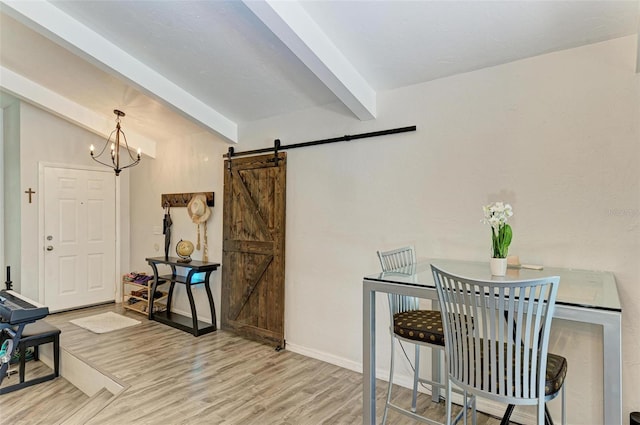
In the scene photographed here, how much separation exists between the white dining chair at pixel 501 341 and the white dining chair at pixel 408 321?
0.90ft

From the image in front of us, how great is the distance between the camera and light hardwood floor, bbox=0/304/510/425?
8.02 ft

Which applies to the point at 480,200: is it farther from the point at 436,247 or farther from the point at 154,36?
the point at 154,36

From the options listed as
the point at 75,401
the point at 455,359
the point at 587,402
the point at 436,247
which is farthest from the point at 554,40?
the point at 75,401

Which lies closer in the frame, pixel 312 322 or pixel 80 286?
pixel 312 322

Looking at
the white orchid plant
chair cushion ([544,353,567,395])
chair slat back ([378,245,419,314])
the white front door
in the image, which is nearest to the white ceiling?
the white orchid plant

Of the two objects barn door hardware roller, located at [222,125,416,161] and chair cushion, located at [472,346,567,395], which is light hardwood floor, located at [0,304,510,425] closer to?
chair cushion, located at [472,346,567,395]

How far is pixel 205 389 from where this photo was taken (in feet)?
9.18

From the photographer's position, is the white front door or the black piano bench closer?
the black piano bench

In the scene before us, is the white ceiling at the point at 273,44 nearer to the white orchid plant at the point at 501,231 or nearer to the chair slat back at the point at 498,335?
the white orchid plant at the point at 501,231

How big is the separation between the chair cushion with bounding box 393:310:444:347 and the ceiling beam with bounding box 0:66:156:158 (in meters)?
4.54

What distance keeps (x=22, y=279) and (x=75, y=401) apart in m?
2.57

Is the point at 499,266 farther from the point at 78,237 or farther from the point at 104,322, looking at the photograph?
the point at 78,237

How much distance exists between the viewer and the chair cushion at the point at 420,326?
6.47ft

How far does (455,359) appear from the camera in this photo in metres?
1.68
